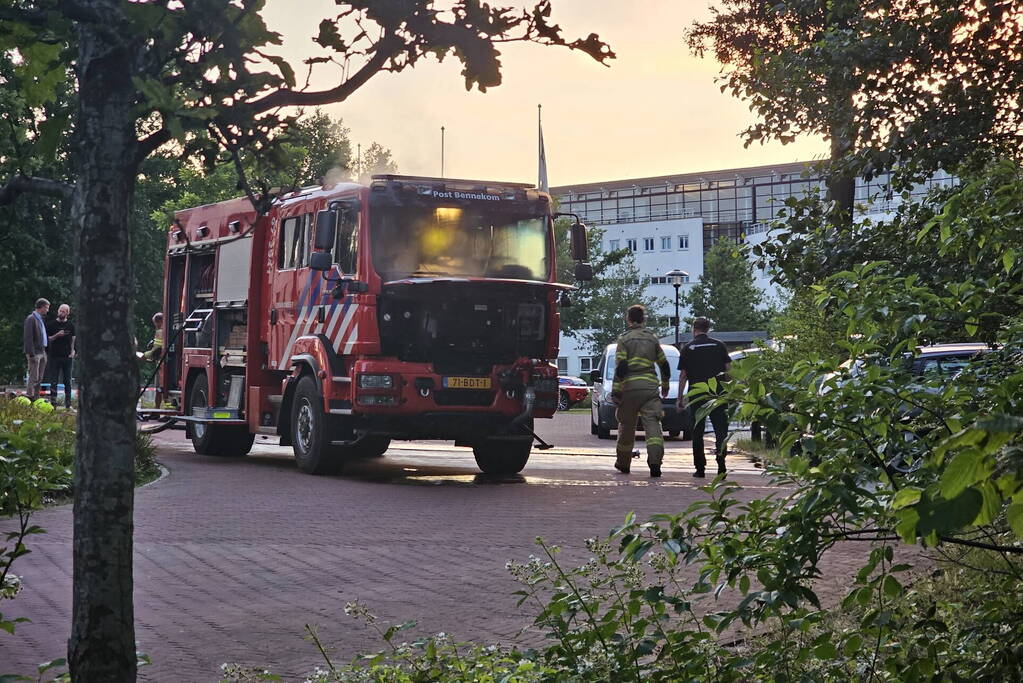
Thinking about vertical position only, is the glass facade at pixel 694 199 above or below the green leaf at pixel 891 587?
above

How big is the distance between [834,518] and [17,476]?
2.68 meters

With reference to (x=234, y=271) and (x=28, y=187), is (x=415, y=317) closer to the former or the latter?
(x=234, y=271)

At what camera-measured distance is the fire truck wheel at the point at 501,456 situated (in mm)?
16906

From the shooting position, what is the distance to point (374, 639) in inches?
257

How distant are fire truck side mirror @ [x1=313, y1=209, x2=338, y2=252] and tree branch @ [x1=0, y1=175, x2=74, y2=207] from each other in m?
10.8

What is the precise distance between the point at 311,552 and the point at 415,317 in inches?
238

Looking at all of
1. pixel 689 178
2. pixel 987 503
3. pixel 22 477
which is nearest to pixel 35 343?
pixel 22 477

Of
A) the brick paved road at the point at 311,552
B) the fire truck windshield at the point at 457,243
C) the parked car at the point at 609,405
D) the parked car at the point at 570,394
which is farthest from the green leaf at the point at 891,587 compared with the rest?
the parked car at the point at 570,394

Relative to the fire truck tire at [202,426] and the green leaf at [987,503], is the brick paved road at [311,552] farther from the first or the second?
the green leaf at [987,503]

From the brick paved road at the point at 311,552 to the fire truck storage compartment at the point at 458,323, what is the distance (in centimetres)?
142

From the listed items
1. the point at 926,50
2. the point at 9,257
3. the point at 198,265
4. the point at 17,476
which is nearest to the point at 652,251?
the point at 9,257

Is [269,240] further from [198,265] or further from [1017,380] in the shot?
[1017,380]

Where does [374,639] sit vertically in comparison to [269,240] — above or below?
below

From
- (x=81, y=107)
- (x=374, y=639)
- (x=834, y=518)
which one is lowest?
(x=374, y=639)
